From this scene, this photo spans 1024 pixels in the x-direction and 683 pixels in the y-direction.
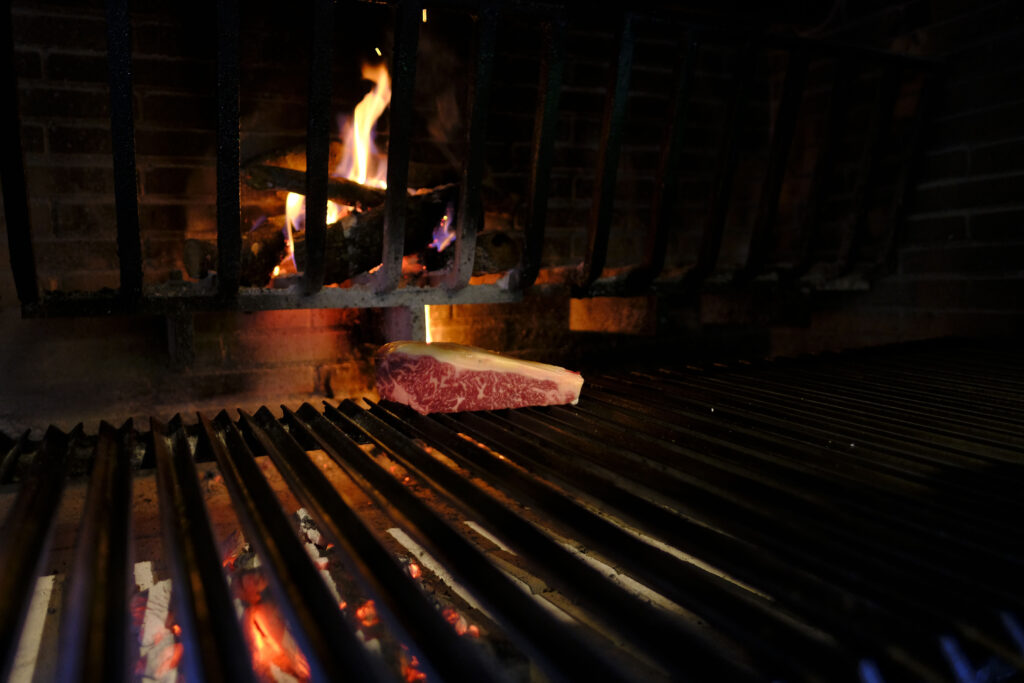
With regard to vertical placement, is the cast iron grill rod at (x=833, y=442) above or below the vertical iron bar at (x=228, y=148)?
below

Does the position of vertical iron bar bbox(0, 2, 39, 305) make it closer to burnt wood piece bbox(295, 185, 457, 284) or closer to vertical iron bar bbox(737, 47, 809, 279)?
burnt wood piece bbox(295, 185, 457, 284)

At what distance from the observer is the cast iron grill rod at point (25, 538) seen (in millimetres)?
720

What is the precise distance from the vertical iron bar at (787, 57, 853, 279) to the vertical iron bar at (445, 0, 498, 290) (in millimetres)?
1524

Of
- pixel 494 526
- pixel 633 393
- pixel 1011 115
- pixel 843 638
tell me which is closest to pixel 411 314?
pixel 633 393

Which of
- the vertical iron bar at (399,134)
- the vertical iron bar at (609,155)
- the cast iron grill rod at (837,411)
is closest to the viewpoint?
the cast iron grill rod at (837,411)

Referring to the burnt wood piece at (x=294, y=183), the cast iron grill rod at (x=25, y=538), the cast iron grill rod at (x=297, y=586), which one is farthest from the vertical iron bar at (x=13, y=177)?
the cast iron grill rod at (x=297, y=586)

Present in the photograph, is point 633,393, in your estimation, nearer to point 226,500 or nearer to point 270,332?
point 226,500

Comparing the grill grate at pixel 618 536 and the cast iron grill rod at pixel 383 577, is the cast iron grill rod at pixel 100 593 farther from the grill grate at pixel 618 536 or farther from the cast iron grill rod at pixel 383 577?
the cast iron grill rod at pixel 383 577

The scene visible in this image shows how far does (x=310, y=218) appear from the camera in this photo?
6.69 ft

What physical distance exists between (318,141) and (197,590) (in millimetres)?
1466

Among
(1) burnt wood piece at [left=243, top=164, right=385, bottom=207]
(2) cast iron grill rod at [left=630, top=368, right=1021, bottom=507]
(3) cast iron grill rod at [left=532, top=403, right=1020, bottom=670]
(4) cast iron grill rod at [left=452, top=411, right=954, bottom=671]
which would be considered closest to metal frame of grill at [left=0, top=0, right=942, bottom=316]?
(1) burnt wood piece at [left=243, top=164, right=385, bottom=207]

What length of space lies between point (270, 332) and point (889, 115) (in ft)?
8.85

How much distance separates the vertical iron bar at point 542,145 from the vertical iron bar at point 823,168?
4.26ft

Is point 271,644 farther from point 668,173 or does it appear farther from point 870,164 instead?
point 870,164
